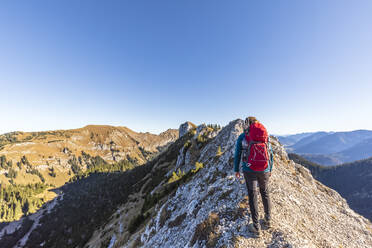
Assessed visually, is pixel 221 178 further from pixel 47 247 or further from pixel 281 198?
pixel 47 247

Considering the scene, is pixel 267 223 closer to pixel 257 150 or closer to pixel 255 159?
pixel 255 159

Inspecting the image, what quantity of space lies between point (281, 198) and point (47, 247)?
526ft

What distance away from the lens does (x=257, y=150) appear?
7230 mm

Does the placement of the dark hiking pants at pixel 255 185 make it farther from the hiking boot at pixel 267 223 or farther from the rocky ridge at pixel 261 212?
the rocky ridge at pixel 261 212

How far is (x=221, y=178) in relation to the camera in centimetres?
1534

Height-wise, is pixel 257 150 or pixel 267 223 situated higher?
pixel 257 150

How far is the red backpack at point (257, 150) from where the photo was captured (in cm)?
717

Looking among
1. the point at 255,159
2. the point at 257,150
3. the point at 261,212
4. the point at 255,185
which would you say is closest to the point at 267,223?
the point at 261,212

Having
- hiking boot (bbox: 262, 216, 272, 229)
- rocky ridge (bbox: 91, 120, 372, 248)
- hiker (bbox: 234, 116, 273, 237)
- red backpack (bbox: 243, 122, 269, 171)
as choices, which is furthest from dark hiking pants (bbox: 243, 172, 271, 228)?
rocky ridge (bbox: 91, 120, 372, 248)

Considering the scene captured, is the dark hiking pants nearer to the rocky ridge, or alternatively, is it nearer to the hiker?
the hiker

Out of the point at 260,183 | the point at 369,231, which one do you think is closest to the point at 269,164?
the point at 260,183

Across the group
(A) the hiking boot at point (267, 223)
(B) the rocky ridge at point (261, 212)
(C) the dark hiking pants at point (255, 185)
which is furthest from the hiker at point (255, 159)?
(B) the rocky ridge at point (261, 212)

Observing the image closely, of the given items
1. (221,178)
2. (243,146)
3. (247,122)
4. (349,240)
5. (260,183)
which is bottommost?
(349,240)

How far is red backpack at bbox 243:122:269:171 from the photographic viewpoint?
717cm
